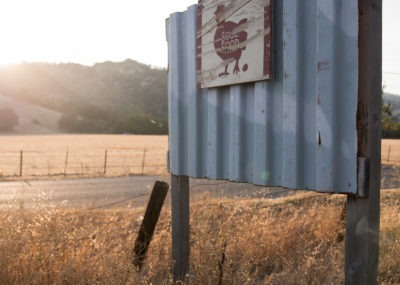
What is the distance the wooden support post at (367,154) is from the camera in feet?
9.89

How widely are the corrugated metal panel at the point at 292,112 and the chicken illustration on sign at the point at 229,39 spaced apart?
9.5 inches

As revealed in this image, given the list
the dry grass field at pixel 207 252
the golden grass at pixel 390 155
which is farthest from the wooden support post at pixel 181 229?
the golden grass at pixel 390 155

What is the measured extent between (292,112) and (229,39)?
3.13ft

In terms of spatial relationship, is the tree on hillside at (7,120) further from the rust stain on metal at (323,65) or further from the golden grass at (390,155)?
the rust stain on metal at (323,65)

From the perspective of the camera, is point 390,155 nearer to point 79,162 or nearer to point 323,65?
point 79,162

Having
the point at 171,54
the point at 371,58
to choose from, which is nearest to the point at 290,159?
the point at 371,58

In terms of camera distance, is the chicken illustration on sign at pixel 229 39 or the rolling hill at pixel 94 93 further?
the rolling hill at pixel 94 93

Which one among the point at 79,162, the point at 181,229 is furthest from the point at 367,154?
the point at 79,162

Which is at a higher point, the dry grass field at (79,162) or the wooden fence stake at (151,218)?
the wooden fence stake at (151,218)

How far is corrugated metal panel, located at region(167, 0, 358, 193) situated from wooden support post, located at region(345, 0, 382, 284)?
0.23 ft

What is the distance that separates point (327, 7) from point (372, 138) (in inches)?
36.0

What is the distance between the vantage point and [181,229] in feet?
15.3

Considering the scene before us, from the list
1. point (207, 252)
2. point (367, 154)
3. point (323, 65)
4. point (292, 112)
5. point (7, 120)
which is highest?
point (7, 120)

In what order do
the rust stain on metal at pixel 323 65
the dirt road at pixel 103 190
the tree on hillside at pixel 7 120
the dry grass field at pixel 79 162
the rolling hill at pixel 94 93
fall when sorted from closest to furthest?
the rust stain on metal at pixel 323 65
the dirt road at pixel 103 190
the dry grass field at pixel 79 162
the tree on hillside at pixel 7 120
the rolling hill at pixel 94 93
